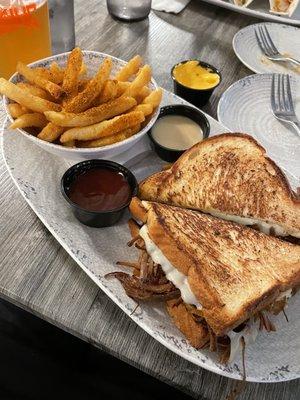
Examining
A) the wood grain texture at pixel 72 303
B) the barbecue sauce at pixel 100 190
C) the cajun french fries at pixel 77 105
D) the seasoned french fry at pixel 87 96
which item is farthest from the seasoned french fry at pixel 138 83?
the wood grain texture at pixel 72 303

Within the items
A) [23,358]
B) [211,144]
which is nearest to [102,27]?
[211,144]

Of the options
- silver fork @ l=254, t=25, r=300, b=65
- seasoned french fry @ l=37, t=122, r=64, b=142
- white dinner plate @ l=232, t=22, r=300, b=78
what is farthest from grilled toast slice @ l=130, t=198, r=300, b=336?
silver fork @ l=254, t=25, r=300, b=65

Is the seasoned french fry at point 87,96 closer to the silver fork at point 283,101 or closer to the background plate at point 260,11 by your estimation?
the silver fork at point 283,101

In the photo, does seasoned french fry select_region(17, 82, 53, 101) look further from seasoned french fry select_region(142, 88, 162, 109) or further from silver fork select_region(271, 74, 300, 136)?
silver fork select_region(271, 74, 300, 136)

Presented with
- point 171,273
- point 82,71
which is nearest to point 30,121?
point 82,71

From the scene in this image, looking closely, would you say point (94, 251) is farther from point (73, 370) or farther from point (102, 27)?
point (102, 27)

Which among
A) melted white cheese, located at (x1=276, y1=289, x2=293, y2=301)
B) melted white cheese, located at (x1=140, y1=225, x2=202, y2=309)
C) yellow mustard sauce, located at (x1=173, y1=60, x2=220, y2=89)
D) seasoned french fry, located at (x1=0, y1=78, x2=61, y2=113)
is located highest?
seasoned french fry, located at (x1=0, y1=78, x2=61, y2=113)
